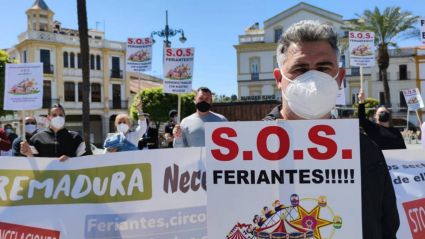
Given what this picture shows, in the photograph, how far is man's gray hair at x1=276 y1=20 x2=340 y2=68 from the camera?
1832 mm

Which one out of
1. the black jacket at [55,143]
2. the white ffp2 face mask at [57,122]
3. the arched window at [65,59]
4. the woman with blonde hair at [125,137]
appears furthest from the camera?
the arched window at [65,59]

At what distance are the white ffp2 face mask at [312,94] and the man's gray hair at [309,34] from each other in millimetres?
161

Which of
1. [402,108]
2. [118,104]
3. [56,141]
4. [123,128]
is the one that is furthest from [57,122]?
[402,108]

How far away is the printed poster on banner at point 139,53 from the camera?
8227mm

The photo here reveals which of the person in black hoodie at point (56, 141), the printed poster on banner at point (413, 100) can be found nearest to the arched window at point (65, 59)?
the printed poster on banner at point (413, 100)

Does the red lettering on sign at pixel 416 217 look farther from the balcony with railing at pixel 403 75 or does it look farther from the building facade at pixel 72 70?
the balcony with railing at pixel 403 75

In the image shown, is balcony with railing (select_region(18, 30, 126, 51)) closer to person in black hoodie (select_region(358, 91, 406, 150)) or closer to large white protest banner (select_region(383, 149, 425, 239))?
person in black hoodie (select_region(358, 91, 406, 150))

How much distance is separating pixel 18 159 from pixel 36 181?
32 centimetres

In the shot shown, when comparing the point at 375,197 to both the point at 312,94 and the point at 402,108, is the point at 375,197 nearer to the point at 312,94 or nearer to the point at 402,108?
the point at 312,94

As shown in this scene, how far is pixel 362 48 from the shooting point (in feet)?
26.9

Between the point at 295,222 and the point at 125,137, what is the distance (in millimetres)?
5226

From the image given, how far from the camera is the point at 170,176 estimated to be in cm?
381

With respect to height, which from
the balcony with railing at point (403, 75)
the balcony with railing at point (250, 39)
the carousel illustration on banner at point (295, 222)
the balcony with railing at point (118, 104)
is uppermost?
the balcony with railing at point (250, 39)

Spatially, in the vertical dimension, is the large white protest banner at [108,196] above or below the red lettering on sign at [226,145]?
below
